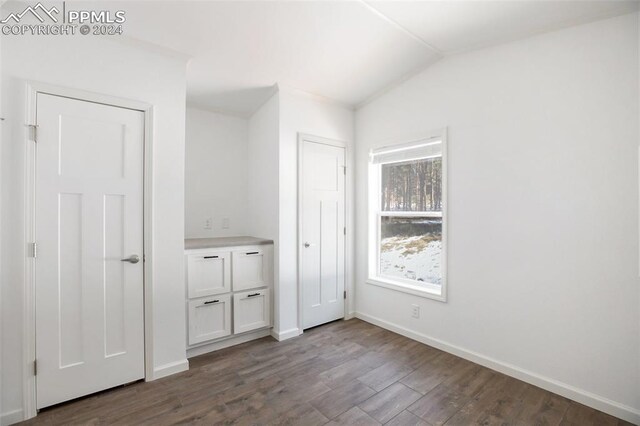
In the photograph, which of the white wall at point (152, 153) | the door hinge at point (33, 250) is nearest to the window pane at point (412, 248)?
the white wall at point (152, 153)

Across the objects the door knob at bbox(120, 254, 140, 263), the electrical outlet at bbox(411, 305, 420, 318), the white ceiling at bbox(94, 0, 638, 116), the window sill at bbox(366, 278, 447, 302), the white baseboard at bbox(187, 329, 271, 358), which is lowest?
the white baseboard at bbox(187, 329, 271, 358)

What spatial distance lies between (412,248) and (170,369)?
2529mm

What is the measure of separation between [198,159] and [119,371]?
7.14 ft

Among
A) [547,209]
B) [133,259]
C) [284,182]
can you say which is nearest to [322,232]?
[284,182]

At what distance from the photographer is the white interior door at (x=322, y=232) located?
10.4 ft

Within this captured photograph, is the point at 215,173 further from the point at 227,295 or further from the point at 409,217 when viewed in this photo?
the point at 409,217

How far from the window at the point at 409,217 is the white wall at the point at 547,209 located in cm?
17

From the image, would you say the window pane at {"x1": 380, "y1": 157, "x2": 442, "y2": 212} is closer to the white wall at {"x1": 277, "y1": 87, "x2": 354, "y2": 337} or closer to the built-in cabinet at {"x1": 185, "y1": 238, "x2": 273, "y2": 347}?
the white wall at {"x1": 277, "y1": 87, "x2": 354, "y2": 337}

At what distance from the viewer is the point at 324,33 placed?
7.69 ft

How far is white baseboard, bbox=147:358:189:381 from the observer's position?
2270 mm

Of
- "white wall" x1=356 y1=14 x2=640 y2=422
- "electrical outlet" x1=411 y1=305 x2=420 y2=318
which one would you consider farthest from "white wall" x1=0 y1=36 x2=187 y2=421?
"white wall" x1=356 y1=14 x2=640 y2=422

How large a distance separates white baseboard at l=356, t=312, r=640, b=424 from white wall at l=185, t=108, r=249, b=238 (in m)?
2.40

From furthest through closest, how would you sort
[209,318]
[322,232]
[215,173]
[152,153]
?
[215,173] < [322,232] < [209,318] < [152,153]

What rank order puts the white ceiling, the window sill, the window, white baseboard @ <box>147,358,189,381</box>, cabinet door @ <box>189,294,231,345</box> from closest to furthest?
the white ceiling → white baseboard @ <box>147,358,189,381</box> → cabinet door @ <box>189,294,231,345</box> → the window sill → the window
